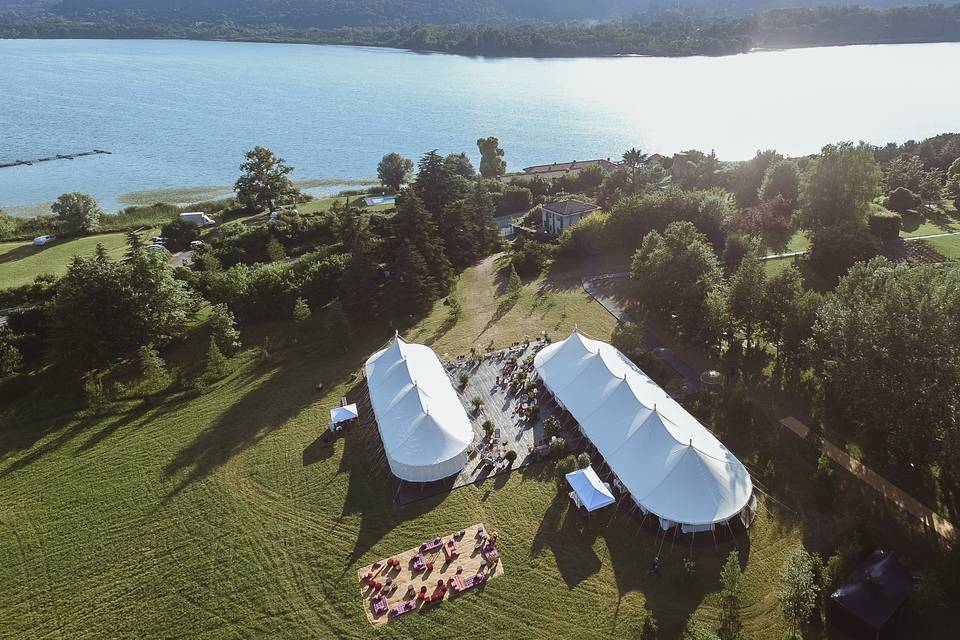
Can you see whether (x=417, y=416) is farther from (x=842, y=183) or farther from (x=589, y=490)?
(x=842, y=183)

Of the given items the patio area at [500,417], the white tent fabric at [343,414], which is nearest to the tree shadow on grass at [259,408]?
the white tent fabric at [343,414]

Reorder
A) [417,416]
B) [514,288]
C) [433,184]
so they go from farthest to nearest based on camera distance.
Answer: [433,184] → [514,288] → [417,416]

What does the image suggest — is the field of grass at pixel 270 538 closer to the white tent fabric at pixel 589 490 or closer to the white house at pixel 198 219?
the white tent fabric at pixel 589 490

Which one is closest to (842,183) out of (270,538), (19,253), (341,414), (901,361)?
(901,361)

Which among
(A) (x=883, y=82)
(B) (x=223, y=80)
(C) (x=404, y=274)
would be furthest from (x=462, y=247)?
(B) (x=223, y=80)

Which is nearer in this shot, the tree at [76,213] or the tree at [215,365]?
the tree at [215,365]

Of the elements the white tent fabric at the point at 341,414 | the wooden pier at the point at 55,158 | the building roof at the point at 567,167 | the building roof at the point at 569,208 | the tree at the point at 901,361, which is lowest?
the building roof at the point at 567,167

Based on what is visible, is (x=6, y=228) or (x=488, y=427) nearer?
(x=488, y=427)
